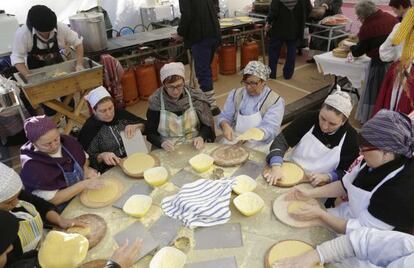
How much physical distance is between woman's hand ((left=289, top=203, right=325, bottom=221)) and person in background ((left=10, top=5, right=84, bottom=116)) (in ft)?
11.1

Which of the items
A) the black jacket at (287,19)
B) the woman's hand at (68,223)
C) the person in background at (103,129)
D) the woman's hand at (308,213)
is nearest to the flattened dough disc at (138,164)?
the person in background at (103,129)

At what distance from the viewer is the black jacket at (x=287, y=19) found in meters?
5.49

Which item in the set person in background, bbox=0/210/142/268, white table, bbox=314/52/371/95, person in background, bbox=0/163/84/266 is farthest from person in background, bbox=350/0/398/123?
person in background, bbox=0/163/84/266

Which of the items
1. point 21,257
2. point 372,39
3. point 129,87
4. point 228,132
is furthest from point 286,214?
point 129,87

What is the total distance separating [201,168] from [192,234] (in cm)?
52

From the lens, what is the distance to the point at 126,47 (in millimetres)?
5133

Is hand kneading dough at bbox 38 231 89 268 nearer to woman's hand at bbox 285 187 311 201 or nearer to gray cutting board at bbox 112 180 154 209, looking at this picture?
gray cutting board at bbox 112 180 154 209

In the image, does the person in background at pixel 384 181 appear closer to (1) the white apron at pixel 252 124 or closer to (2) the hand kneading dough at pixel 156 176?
(2) the hand kneading dough at pixel 156 176

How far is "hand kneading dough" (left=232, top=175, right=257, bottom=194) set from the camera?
1.87m

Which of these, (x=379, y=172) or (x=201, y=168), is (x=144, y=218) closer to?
(x=201, y=168)

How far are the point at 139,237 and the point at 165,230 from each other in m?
0.14

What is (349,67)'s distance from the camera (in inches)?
170

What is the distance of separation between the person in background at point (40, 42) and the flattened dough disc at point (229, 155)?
2.63m

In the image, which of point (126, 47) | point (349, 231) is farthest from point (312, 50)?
point (349, 231)
